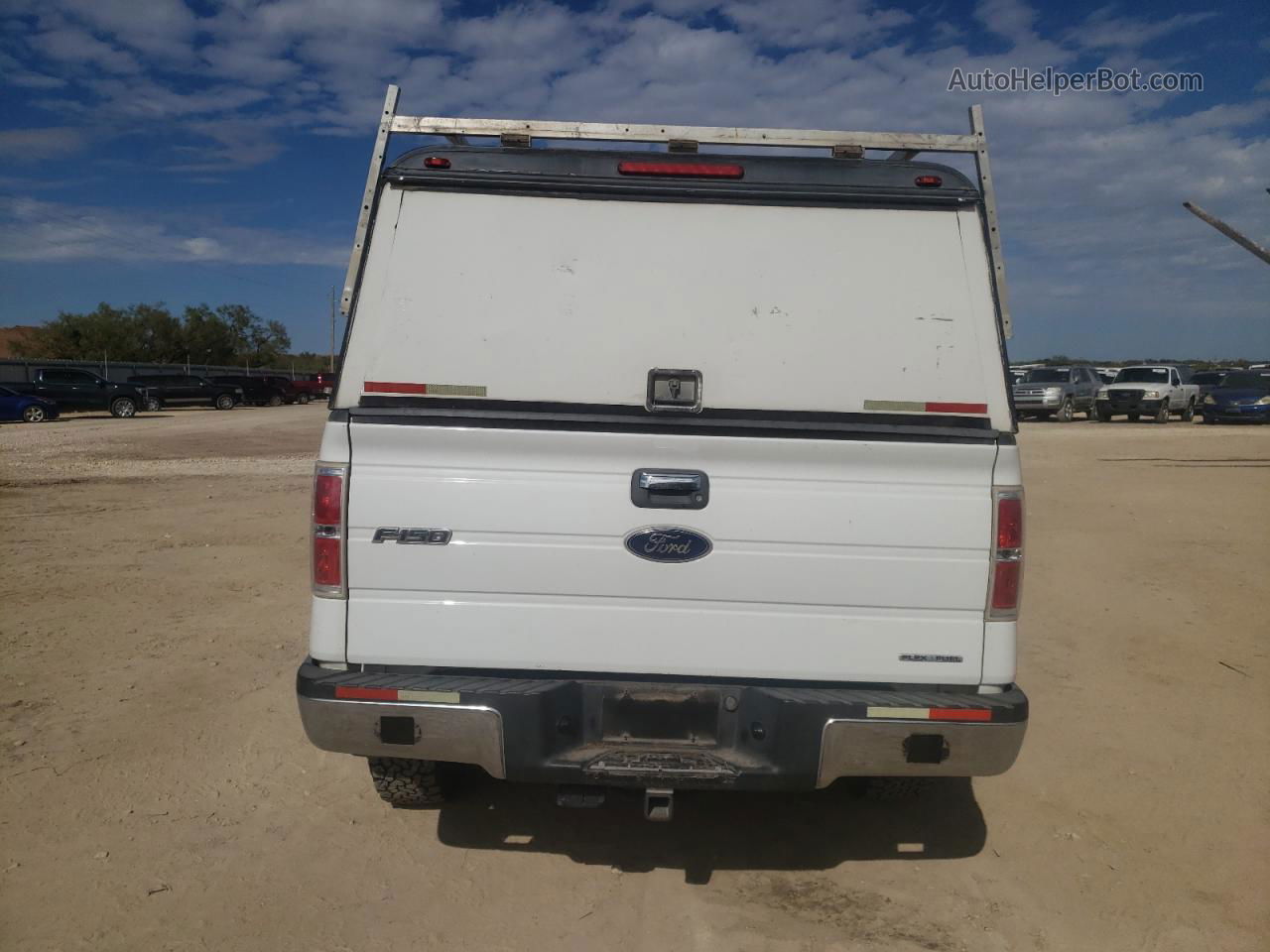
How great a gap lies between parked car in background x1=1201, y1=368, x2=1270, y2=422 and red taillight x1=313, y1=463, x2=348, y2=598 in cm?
3230

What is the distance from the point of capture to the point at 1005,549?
331cm

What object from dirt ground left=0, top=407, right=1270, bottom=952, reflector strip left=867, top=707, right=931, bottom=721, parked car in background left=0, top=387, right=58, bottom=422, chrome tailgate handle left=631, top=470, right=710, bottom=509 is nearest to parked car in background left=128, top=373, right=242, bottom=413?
parked car in background left=0, top=387, right=58, bottom=422

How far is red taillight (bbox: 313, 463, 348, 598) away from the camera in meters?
3.29

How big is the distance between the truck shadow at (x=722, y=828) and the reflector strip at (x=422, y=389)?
161cm

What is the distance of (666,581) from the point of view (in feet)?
10.9

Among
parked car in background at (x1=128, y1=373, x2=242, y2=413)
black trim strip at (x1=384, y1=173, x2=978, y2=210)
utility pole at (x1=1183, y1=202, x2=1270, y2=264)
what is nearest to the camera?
black trim strip at (x1=384, y1=173, x2=978, y2=210)

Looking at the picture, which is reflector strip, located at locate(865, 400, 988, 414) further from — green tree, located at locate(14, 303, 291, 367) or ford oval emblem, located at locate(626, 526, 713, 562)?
green tree, located at locate(14, 303, 291, 367)

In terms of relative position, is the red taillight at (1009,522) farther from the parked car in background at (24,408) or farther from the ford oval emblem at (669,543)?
the parked car in background at (24,408)

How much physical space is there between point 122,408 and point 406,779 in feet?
113

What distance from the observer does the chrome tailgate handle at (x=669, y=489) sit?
3.31 metres

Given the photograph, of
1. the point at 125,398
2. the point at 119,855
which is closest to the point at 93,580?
the point at 119,855

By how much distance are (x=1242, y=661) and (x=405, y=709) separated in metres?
5.79

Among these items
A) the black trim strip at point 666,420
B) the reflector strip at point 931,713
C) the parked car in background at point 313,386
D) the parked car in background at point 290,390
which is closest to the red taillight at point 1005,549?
the black trim strip at point 666,420

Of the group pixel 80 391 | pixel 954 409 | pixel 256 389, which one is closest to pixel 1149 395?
pixel 954 409
